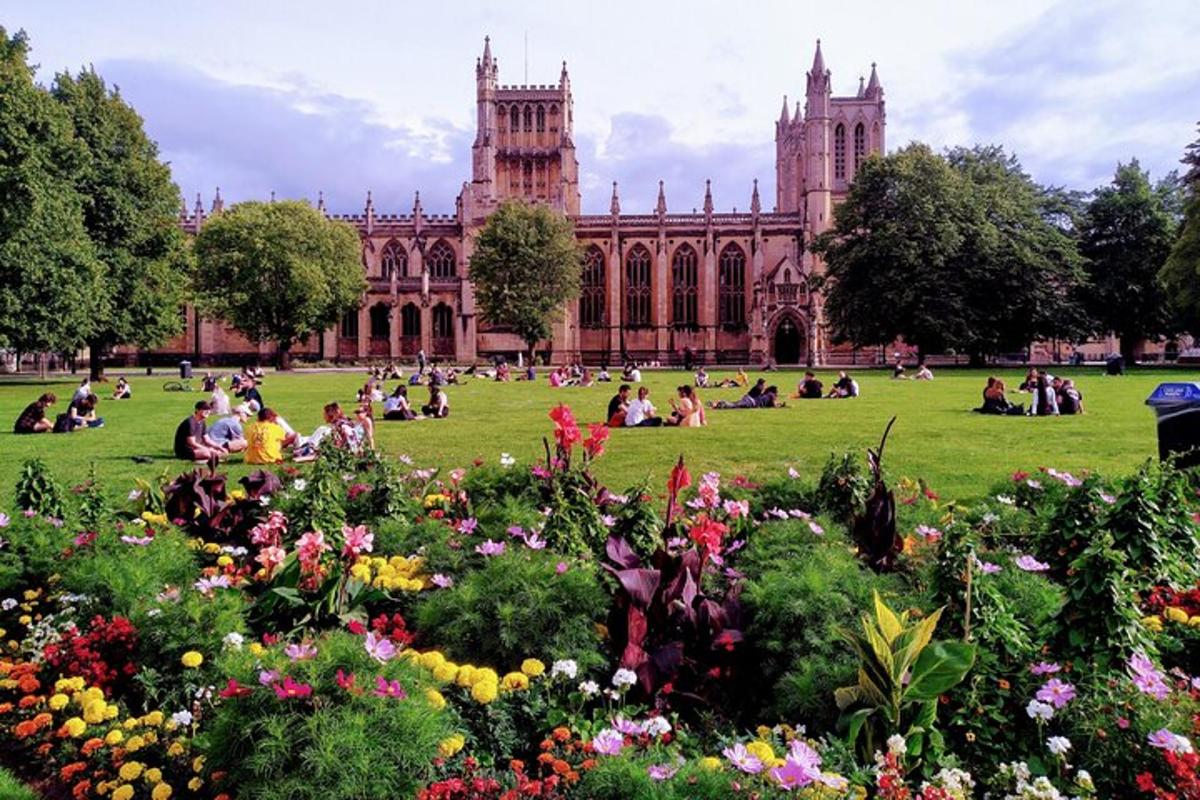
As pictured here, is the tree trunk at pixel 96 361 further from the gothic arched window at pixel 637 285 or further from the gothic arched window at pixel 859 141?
the gothic arched window at pixel 859 141

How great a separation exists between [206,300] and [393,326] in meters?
20.1

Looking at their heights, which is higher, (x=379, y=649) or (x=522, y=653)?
(x=379, y=649)

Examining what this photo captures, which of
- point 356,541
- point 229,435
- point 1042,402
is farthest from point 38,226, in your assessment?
point 1042,402

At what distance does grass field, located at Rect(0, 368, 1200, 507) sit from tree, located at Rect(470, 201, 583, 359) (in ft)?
110

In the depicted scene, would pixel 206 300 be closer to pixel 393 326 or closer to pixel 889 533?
pixel 393 326

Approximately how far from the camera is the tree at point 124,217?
118 ft

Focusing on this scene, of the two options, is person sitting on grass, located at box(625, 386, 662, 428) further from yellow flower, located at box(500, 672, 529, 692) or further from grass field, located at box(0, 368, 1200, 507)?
yellow flower, located at box(500, 672, 529, 692)

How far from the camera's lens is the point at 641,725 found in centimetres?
370

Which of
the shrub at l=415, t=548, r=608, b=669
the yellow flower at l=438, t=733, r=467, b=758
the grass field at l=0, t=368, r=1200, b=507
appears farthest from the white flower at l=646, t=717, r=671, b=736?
the grass field at l=0, t=368, r=1200, b=507

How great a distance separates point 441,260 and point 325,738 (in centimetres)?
7627

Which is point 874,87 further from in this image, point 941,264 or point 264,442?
point 264,442

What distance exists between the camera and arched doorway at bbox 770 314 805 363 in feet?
217

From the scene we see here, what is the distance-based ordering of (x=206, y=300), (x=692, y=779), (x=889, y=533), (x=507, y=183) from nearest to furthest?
(x=692, y=779)
(x=889, y=533)
(x=206, y=300)
(x=507, y=183)

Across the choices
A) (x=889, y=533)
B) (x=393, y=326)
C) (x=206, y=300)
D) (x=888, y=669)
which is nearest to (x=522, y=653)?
(x=888, y=669)
